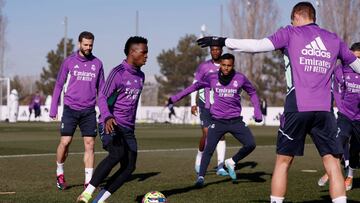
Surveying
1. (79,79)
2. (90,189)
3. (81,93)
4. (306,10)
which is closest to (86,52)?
(79,79)

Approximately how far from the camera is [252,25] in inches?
2670

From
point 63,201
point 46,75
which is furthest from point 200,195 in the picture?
point 46,75

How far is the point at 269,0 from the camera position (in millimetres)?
67812

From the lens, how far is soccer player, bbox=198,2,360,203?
291 inches

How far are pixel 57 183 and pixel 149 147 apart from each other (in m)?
9.69

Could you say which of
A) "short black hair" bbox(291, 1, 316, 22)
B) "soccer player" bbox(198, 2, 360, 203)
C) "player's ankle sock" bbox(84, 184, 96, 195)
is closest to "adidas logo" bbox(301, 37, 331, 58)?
"soccer player" bbox(198, 2, 360, 203)

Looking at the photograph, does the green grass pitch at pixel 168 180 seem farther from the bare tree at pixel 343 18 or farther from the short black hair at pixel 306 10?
the bare tree at pixel 343 18

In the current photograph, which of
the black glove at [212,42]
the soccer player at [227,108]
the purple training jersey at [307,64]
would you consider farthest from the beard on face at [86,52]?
the purple training jersey at [307,64]

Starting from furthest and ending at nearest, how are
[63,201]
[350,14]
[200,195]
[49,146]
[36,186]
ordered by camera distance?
[350,14]
[49,146]
[36,186]
[200,195]
[63,201]

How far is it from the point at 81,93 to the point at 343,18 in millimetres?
50193

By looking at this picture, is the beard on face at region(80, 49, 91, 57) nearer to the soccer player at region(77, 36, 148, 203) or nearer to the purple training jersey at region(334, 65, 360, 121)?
the soccer player at region(77, 36, 148, 203)

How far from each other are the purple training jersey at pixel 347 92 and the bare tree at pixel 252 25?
184 feet

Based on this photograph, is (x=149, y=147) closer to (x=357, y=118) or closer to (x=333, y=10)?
(x=357, y=118)

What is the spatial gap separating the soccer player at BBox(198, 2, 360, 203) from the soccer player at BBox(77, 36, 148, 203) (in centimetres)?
166
